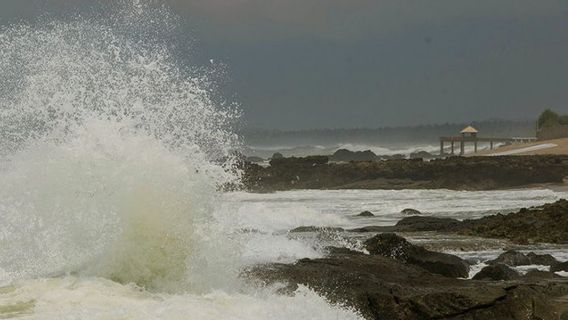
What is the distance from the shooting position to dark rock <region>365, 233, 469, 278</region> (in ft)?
39.0

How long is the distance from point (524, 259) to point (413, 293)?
533 centimetres

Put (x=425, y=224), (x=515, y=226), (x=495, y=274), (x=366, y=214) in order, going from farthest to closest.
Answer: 1. (x=366, y=214)
2. (x=425, y=224)
3. (x=515, y=226)
4. (x=495, y=274)

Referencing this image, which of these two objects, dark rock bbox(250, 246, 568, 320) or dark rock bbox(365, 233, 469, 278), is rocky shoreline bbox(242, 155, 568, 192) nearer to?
dark rock bbox(365, 233, 469, 278)

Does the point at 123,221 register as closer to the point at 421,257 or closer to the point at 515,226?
the point at 421,257

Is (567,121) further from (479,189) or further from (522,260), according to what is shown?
(522,260)

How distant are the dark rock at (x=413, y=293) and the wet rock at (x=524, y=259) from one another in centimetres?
349

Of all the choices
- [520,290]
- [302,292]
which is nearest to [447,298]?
[520,290]

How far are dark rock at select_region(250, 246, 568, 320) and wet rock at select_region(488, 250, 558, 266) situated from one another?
11.5ft

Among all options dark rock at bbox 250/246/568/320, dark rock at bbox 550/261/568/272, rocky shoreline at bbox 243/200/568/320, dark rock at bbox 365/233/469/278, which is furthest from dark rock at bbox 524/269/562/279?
dark rock at bbox 250/246/568/320

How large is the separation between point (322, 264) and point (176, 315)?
2.78 meters

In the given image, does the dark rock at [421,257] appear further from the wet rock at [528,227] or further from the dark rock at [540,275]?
the wet rock at [528,227]

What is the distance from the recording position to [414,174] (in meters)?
41.4

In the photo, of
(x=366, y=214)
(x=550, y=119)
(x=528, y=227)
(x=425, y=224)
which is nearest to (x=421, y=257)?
(x=528, y=227)

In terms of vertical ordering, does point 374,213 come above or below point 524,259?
below
